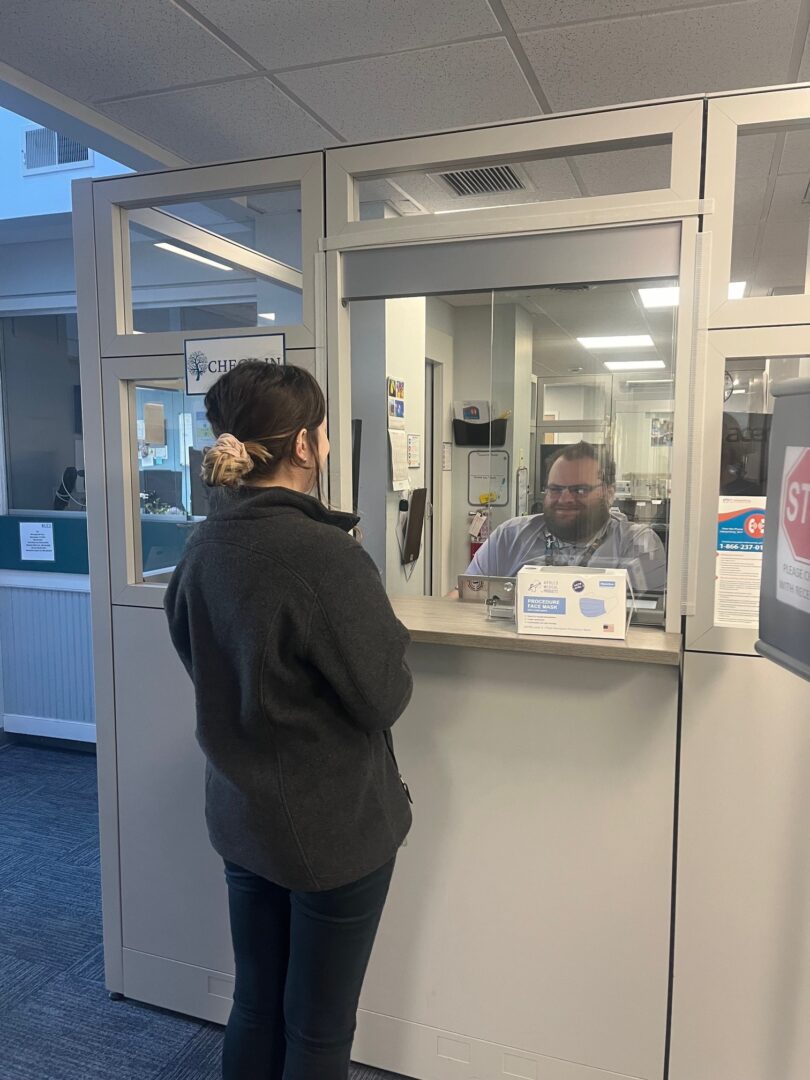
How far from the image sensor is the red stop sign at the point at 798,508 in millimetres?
1007

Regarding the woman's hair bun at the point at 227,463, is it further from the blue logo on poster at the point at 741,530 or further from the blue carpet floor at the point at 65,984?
the blue carpet floor at the point at 65,984

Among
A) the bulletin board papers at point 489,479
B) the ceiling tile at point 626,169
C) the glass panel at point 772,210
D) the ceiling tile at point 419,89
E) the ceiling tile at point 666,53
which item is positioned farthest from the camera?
the bulletin board papers at point 489,479

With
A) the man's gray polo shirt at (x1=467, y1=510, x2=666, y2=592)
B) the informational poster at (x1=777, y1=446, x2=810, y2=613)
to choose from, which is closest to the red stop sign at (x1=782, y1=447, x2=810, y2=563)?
the informational poster at (x1=777, y1=446, x2=810, y2=613)

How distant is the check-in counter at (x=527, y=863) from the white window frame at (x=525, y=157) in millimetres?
811

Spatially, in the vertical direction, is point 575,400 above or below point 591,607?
above

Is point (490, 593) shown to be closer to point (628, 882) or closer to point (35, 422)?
point (628, 882)

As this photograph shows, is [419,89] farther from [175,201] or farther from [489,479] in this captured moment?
[489,479]

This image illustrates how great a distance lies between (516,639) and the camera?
148 centimetres

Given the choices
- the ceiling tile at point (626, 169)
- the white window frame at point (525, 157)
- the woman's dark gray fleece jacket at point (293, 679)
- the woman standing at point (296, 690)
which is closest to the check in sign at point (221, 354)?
the white window frame at point (525, 157)

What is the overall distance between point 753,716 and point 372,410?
7.97 ft

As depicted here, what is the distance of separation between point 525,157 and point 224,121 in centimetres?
165

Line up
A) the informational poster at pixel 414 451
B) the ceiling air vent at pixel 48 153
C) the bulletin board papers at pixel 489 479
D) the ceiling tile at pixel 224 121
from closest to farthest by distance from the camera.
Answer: the ceiling tile at pixel 224 121 → the bulletin board papers at pixel 489 479 → the ceiling air vent at pixel 48 153 → the informational poster at pixel 414 451

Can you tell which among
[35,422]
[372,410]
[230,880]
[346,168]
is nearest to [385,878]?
[230,880]

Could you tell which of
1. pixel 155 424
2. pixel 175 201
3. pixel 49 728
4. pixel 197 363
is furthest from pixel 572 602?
pixel 49 728
